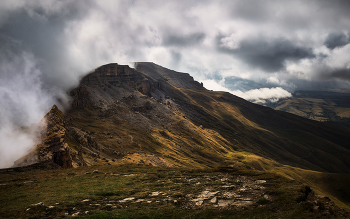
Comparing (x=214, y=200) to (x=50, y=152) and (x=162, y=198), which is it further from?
(x=50, y=152)

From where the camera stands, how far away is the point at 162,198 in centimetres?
2648

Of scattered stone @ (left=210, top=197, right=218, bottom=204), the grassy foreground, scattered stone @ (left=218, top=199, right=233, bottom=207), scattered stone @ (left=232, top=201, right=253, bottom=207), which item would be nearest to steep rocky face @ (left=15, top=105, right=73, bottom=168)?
the grassy foreground

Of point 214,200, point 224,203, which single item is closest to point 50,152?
point 214,200

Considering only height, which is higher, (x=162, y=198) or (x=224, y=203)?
(x=162, y=198)

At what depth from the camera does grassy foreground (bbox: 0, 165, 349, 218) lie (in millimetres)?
20672

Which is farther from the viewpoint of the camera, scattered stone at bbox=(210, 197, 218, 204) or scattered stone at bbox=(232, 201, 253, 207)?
scattered stone at bbox=(210, 197, 218, 204)

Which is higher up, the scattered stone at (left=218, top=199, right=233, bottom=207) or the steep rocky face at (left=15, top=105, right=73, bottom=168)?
the steep rocky face at (left=15, top=105, right=73, bottom=168)

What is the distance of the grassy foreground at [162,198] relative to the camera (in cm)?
2067

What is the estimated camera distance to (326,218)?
59.3 ft

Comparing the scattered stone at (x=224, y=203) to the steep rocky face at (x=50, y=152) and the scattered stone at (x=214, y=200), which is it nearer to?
the scattered stone at (x=214, y=200)

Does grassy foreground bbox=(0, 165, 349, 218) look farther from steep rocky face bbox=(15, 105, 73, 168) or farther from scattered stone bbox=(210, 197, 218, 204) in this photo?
steep rocky face bbox=(15, 105, 73, 168)

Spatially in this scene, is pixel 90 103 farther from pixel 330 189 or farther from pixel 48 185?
pixel 330 189

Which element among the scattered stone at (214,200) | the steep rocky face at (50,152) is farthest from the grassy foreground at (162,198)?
the steep rocky face at (50,152)

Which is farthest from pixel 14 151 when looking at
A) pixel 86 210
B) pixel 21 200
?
pixel 86 210
